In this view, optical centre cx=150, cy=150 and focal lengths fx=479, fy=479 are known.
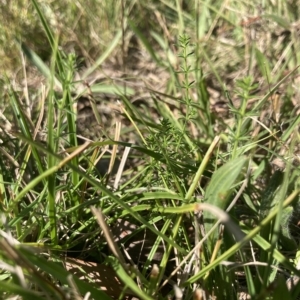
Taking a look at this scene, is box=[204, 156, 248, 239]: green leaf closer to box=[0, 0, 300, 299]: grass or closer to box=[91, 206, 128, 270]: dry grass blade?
box=[0, 0, 300, 299]: grass

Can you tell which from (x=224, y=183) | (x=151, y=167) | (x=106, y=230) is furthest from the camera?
(x=151, y=167)

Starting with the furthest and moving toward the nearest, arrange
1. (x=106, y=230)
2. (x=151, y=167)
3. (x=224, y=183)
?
(x=151, y=167) < (x=224, y=183) < (x=106, y=230)

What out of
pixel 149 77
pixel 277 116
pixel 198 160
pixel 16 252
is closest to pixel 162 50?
pixel 149 77

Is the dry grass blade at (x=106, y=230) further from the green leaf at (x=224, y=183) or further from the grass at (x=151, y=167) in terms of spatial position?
the green leaf at (x=224, y=183)

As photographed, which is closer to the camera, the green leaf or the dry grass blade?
the dry grass blade

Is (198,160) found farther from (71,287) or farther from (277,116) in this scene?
(71,287)

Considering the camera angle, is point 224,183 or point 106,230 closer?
point 106,230

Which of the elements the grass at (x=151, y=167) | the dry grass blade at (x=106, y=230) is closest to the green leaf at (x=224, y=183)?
the grass at (x=151, y=167)

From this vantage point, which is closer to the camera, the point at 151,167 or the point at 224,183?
the point at 224,183

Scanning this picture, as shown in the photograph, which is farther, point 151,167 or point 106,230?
point 151,167

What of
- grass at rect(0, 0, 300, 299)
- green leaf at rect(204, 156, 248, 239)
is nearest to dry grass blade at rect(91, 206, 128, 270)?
grass at rect(0, 0, 300, 299)
